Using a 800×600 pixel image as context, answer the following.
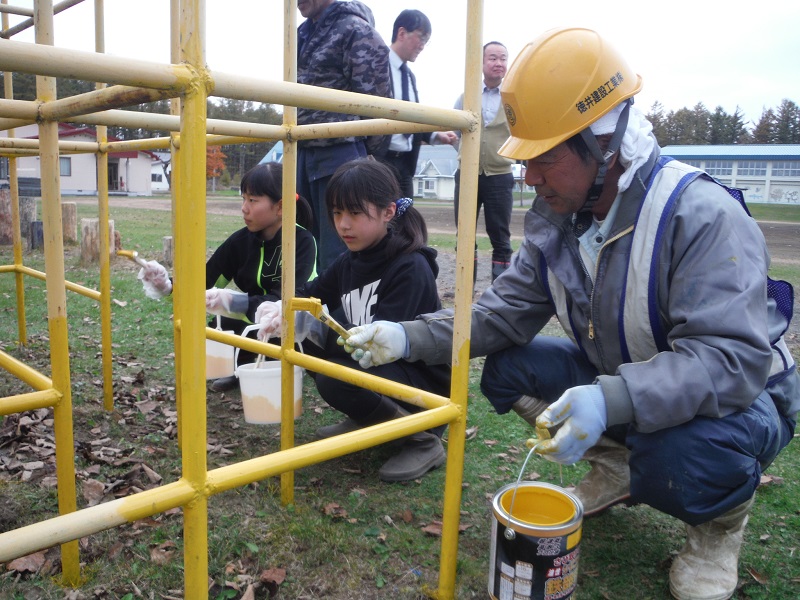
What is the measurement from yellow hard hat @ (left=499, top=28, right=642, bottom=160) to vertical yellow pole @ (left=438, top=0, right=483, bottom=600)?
0.56 ft

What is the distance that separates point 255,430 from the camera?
8.80ft

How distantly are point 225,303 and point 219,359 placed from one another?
0.35 metres

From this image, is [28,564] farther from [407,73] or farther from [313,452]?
[407,73]

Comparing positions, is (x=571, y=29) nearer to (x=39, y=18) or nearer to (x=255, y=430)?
(x=39, y=18)

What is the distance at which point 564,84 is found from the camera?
1571 millimetres

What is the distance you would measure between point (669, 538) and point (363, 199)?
1.41m

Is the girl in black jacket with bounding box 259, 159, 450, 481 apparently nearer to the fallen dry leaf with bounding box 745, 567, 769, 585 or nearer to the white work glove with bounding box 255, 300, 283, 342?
the white work glove with bounding box 255, 300, 283, 342

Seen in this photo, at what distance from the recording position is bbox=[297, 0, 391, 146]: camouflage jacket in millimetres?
3131

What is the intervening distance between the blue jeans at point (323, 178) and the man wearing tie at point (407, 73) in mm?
806

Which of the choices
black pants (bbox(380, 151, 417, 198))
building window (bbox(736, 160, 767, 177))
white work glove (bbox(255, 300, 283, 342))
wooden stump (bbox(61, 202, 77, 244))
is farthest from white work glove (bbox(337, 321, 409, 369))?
building window (bbox(736, 160, 767, 177))

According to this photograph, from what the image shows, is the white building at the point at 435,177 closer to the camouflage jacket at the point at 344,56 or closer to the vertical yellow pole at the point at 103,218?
the camouflage jacket at the point at 344,56

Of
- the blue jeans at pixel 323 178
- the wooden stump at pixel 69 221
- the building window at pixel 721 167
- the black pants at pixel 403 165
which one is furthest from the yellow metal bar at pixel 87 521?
the building window at pixel 721 167

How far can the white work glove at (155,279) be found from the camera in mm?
2541

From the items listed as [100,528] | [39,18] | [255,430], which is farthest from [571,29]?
[255,430]
